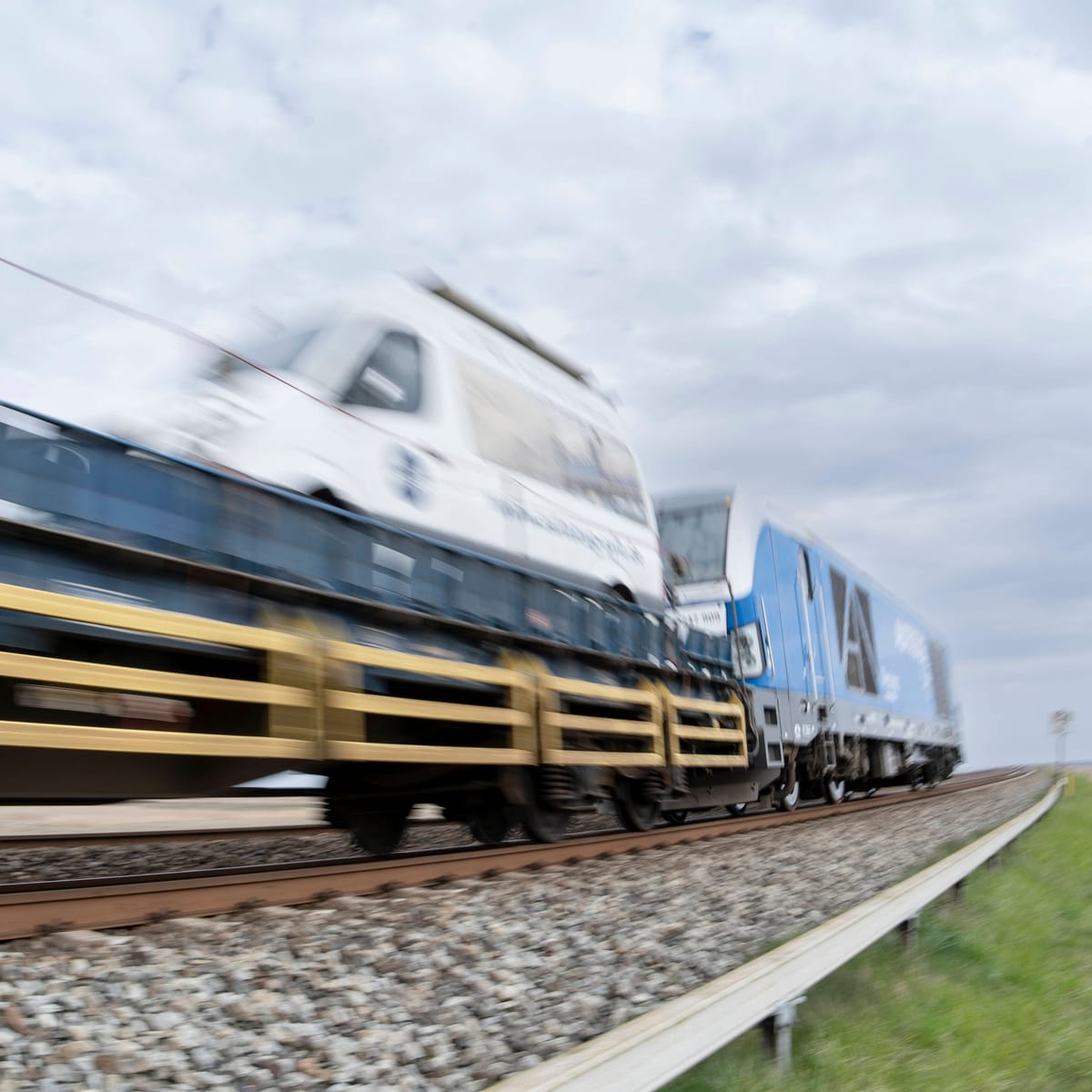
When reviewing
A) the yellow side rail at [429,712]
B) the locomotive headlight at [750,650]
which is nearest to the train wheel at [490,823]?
the yellow side rail at [429,712]

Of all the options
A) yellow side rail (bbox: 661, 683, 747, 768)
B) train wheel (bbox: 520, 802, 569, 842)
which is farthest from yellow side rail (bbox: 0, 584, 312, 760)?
yellow side rail (bbox: 661, 683, 747, 768)

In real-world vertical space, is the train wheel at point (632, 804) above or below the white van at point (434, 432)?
below

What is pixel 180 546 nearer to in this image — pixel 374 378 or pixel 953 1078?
pixel 374 378

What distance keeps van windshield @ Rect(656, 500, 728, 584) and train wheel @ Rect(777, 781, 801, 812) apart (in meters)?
2.88

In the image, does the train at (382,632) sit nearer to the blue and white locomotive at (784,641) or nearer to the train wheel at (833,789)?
the blue and white locomotive at (784,641)

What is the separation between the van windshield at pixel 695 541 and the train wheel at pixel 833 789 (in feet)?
14.3

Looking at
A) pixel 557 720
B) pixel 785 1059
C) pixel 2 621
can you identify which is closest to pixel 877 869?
pixel 557 720

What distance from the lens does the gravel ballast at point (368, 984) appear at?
2.67 meters

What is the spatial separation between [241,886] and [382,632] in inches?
53.4

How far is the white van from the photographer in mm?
4875

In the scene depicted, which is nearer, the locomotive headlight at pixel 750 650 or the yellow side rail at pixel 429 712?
the yellow side rail at pixel 429 712

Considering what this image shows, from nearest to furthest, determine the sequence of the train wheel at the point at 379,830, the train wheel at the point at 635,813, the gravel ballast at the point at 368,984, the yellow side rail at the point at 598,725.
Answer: the gravel ballast at the point at 368,984 → the yellow side rail at the point at 598,725 → the train wheel at the point at 379,830 → the train wheel at the point at 635,813

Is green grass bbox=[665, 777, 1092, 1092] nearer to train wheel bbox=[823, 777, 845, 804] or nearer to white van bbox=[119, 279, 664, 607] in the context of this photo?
white van bbox=[119, 279, 664, 607]

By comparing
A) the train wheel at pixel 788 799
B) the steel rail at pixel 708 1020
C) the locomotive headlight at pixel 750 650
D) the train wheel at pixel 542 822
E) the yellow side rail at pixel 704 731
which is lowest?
the steel rail at pixel 708 1020
